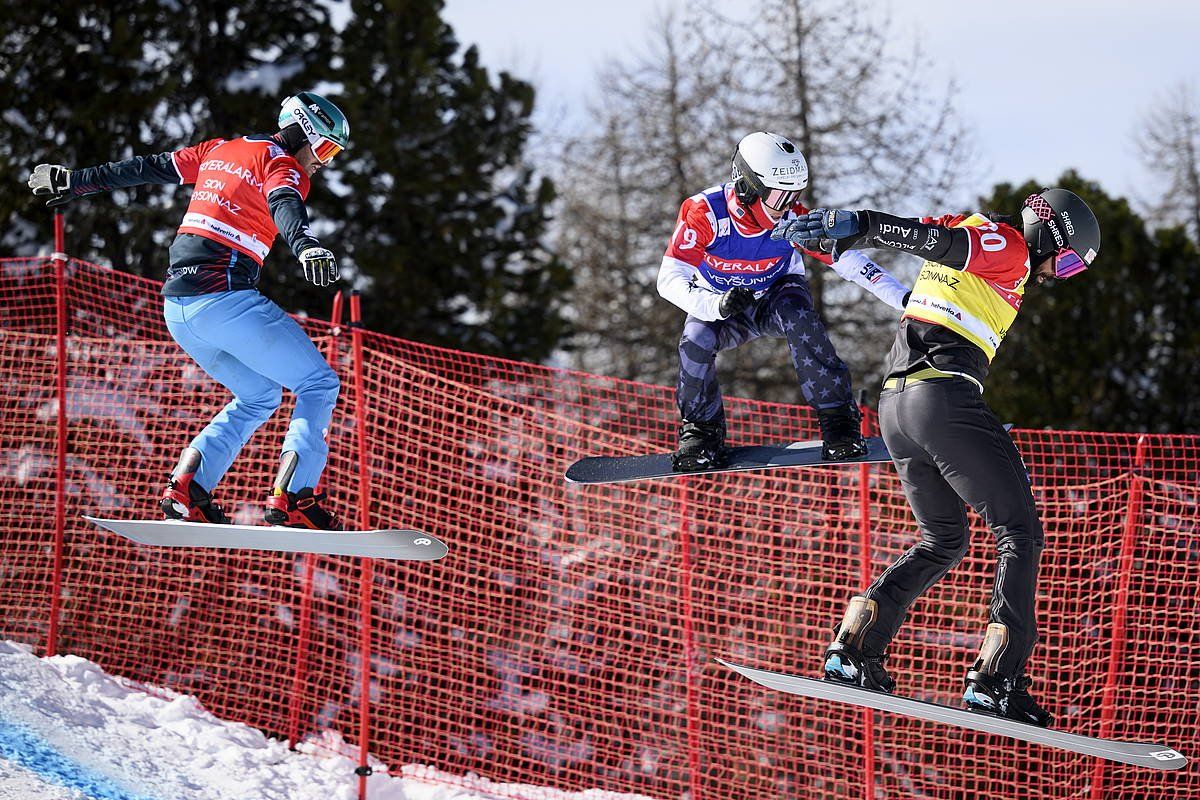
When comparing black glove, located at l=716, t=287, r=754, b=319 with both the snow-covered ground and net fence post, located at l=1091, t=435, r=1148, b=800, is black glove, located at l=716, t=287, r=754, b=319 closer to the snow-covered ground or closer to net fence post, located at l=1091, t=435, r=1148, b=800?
net fence post, located at l=1091, t=435, r=1148, b=800

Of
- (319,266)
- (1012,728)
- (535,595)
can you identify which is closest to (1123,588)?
(1012,728)

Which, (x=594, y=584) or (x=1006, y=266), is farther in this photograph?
(x=594, y=584)

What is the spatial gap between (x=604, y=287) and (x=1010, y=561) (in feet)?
51.7

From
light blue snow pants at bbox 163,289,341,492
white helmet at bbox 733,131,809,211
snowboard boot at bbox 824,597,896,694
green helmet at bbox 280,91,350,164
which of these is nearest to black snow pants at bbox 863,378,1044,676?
snowboard boot at bbox 824,597,896,694

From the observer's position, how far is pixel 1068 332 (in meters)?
12.6

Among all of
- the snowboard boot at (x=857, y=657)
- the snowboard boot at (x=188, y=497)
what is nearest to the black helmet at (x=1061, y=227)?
the snowboard boot at (x=857, y=657)

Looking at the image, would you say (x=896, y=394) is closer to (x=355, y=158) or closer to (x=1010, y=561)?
(x=1010, y=561)

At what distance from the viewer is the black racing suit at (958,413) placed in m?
4.58

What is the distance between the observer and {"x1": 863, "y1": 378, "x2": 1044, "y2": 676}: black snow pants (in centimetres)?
459

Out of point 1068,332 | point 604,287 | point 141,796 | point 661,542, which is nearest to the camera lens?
point 141,796

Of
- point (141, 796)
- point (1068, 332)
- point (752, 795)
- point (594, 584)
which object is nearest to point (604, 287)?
point (1068, 332)

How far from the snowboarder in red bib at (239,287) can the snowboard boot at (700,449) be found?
1.57m

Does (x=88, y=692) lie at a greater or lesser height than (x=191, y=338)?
lesser

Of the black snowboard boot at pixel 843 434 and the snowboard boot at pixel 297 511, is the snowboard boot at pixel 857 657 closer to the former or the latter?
the black snowboard boot at pixel 843 434
